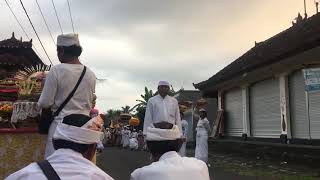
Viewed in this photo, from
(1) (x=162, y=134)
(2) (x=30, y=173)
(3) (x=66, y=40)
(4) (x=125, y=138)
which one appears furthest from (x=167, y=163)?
(4) (x=125, y=138)

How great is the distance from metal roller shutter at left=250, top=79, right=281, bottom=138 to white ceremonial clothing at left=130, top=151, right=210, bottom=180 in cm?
1551

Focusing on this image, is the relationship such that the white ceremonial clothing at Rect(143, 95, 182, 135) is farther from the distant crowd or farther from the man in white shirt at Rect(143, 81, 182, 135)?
the distant crowd

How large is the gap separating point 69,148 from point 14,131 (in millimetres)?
3257

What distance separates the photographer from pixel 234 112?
25250 mm

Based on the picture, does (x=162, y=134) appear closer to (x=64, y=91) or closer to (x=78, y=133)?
(x=78, y=133)

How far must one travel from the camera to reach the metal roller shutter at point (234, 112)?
24203 millimetres

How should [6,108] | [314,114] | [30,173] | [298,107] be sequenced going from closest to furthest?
1. [30,173]
2. [6,108]
3. [314,114]
4. [298,107]

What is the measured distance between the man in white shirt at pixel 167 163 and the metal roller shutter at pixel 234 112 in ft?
65.3

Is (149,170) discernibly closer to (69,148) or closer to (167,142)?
(167,142)

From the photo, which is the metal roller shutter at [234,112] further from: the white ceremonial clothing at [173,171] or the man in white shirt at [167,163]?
the white ceremonial clothing at [173,171]

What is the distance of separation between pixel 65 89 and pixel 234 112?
20472mm

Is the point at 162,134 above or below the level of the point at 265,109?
below

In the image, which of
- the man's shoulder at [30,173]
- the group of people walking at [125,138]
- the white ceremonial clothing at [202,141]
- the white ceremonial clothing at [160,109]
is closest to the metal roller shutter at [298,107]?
the white ceremonial clothing at [202,141]

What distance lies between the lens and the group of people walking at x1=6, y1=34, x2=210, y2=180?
114 inches
